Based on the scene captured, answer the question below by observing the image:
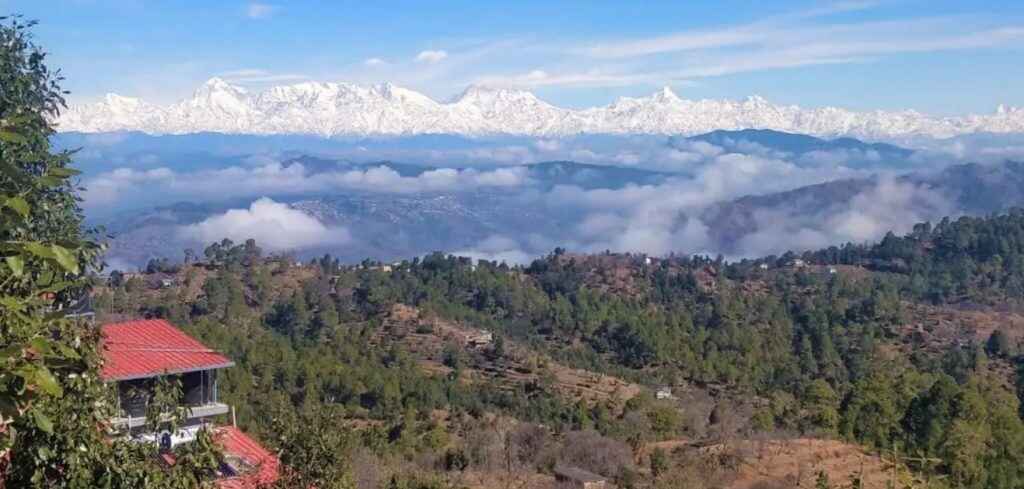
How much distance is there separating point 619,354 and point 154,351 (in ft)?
138

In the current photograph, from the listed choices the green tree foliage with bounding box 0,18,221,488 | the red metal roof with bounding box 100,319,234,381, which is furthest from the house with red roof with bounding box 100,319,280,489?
the green tree foliage with bounding box 0,18,221,488

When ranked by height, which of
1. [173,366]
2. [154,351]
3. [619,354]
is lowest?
[619,354]

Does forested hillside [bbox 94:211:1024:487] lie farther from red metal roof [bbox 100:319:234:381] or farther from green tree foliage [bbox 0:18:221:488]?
green tree foliage [bbox 0:18:221:488]

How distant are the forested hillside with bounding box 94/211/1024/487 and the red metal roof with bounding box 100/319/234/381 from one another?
1486 mm

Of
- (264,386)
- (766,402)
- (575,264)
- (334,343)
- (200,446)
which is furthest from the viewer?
(575,264)

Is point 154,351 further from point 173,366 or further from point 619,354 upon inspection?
point 619,354

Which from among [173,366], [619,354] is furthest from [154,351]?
[619,354]

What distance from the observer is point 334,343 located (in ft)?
154

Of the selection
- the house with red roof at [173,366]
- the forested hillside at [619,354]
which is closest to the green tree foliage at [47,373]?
the forested hillside at [619,354]

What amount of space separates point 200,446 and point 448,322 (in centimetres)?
5272

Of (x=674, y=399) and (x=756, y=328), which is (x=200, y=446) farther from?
(x=756, y=328)

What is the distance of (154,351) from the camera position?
14453mm

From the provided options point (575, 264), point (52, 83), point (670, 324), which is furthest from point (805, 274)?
point (52, 83)

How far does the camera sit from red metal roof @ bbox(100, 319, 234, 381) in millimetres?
13424
